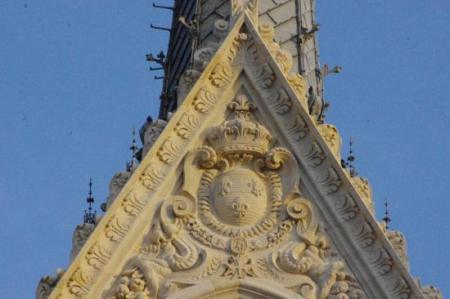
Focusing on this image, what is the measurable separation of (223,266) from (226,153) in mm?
1523

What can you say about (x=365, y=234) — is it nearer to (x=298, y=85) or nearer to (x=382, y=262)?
(x=382, y=262)

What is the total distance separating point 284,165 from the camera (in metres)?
28.8

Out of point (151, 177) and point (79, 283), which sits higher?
point (151, 177)

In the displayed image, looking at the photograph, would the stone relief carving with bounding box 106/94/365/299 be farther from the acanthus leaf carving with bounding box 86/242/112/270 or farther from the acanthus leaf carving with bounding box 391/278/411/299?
the acanthus leaf carving with bounding box 391/278/411/299

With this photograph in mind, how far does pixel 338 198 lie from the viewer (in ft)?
93.6

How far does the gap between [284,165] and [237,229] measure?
103cm

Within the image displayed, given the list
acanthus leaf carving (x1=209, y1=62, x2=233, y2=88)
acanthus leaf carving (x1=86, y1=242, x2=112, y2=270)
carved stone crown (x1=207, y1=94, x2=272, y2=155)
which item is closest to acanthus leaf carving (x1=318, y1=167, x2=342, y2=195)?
carved stone crown (x1=207, y1=94, x2=272, y2=155)

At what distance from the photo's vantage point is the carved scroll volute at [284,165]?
2872 cm

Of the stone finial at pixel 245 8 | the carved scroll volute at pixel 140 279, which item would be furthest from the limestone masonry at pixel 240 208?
the stone finial at pixel 245 8

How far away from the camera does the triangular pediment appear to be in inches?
1099

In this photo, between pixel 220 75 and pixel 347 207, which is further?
pixel 220 75

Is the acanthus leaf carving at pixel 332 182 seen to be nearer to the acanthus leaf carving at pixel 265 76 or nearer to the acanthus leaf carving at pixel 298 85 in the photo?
the acanthus leaf carving at pixel 298 85

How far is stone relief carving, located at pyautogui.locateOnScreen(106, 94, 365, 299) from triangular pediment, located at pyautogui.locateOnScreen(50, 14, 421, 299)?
0.5 inches

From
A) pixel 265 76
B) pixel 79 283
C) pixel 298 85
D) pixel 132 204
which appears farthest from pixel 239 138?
pixel 79 283
